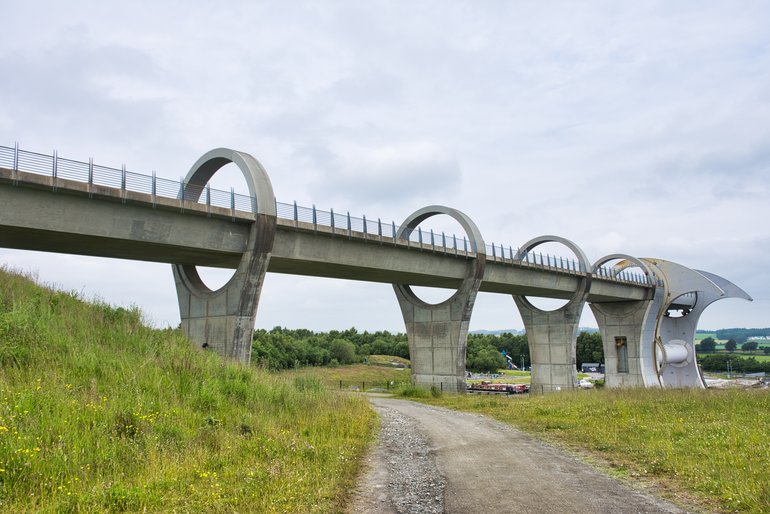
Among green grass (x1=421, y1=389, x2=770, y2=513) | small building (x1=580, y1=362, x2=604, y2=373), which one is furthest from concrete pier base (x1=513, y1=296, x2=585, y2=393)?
small building (x1=580, y1=362, x2=604, y2=373)

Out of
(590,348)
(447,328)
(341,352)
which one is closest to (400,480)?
(447,328)

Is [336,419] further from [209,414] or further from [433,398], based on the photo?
[433,398]

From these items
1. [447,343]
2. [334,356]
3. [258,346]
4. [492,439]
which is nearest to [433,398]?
[447,343]

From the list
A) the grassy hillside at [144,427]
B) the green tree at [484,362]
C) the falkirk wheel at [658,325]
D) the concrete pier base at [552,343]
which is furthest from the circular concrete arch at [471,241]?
the green tree at [484,362]

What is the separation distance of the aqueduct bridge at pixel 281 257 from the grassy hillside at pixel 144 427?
3930 millimetres

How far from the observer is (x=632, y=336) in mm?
56438

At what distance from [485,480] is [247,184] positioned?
17688mm

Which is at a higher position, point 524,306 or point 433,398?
point 524,306

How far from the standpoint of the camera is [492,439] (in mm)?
13461

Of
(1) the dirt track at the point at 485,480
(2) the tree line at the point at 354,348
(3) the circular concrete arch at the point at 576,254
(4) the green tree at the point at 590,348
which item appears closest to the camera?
(1) the dirt track at the point at 485,480

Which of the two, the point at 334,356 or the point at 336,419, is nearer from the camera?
the point at 336,419

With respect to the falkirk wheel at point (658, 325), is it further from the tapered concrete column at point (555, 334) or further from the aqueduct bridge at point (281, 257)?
the tapered concrete column at point (555, 334)

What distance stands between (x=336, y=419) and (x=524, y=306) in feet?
131

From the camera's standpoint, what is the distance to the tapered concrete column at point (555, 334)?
46781 mm
